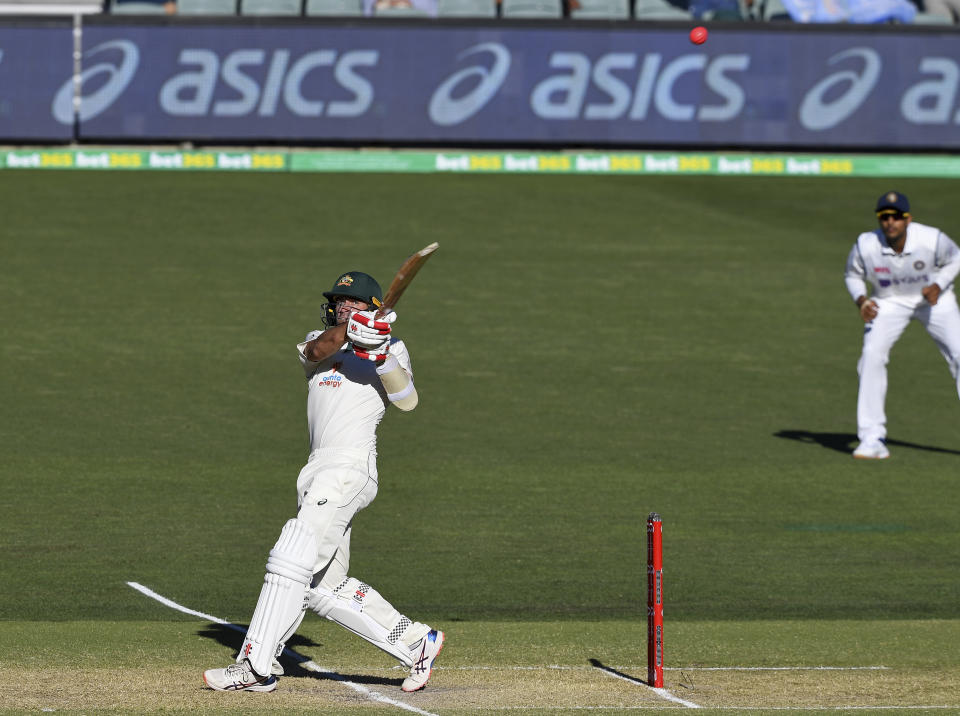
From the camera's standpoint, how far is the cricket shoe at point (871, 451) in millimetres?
16844

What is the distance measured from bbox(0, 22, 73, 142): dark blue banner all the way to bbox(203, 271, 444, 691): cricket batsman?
21.0 metres

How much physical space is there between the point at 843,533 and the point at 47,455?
24.6ft

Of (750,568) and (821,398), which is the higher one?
(821,398)

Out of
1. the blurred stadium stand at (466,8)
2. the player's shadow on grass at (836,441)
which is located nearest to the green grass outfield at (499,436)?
the player's shadow on grass at (836,441)

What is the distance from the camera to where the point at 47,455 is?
639 inches

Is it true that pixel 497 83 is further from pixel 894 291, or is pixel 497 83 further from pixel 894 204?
pixel 894 204

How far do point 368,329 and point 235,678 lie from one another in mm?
2001

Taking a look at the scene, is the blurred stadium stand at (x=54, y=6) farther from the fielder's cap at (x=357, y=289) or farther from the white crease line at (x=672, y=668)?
the white crease line at (x=672, y=668)

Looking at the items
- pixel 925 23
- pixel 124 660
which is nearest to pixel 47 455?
pixel 124 660

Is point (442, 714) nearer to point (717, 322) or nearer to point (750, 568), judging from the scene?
point (750, 568)

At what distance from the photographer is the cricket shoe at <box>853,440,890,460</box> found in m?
16.8

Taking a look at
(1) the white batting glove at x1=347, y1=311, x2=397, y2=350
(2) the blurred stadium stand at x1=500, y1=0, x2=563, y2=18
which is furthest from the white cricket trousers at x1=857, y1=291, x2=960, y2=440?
(2) the blurred stadium stand at x1=500, y1=0, x2=563, y2=18

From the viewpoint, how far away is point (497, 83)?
29688 millimetres

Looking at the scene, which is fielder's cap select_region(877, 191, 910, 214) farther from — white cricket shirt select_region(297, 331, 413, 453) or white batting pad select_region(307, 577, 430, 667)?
white batting pad select_region(307, 577, 430, 667)
